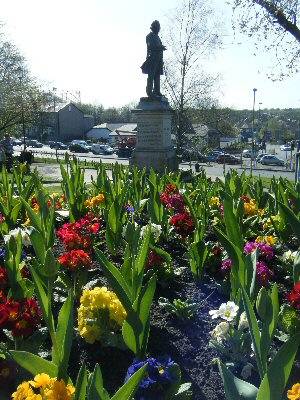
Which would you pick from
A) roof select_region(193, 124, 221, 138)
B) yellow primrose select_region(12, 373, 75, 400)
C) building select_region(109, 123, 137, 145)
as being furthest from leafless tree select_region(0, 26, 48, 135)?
yellow primrose select_region(12, 373, 75, 400)

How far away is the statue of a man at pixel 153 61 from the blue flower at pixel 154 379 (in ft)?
37.6

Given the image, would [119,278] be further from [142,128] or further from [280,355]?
[142,128]

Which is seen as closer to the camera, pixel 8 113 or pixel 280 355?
pixel 280 355

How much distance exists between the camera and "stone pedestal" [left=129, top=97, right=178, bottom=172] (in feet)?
41.2

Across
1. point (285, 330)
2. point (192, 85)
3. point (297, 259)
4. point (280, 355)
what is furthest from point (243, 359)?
point (192, 85)

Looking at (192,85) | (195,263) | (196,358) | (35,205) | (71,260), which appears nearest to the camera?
(196,358)

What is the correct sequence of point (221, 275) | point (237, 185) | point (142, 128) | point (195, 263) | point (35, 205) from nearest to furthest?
point (195, 263)
point (221, 275)
point (35, 205)
point (237, 185)
point (142, 128)

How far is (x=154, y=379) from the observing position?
5.64ft

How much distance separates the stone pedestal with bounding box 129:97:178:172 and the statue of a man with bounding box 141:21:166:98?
40 cm

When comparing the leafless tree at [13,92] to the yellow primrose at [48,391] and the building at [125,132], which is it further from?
→ the yellow primrose at [48,391]

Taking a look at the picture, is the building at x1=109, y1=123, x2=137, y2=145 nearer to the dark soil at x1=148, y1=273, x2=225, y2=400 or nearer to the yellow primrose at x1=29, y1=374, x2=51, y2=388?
the dark soil at x1=148, y1=273, x2=225, y2=400

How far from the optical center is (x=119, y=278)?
194 centimetres

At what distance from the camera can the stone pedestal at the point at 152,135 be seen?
1255cm

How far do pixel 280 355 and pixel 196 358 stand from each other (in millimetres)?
1228
